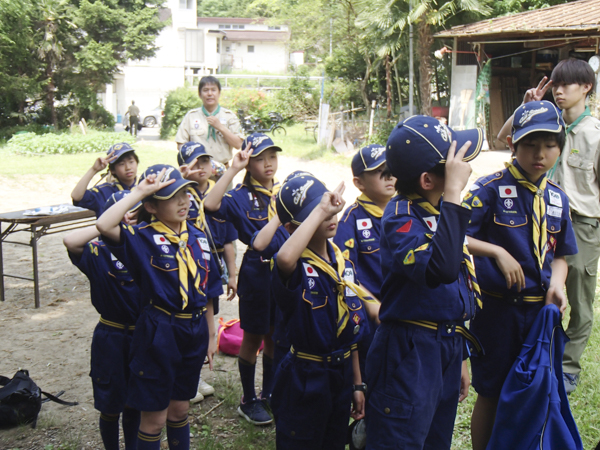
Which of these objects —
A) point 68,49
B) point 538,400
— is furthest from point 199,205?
point 68,49

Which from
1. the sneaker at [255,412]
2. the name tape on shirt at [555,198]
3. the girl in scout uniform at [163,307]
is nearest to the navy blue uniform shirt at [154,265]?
the girl in scout uniform at [163,307]

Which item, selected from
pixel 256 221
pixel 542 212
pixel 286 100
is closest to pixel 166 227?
pixel 256 221

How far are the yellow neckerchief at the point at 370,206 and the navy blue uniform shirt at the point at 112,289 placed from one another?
1.38 meters

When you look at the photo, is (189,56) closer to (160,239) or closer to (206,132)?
(206,132)

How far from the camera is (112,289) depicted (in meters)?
3.21

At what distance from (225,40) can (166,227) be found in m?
51.1

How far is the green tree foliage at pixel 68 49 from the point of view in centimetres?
1981

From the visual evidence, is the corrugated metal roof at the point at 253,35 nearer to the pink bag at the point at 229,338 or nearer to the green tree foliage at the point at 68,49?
the green tree foliage at the point at 68,49

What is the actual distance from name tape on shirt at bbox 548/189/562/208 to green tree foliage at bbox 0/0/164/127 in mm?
20029

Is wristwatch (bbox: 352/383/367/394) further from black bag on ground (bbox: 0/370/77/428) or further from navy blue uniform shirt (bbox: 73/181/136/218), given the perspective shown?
navy blue uniform shirt (bbox: 73/181/136/218)

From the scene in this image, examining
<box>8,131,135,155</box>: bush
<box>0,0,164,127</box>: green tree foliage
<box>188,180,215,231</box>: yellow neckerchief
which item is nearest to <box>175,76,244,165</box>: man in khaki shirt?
<box>188,180,215,231</box>: yellow neckerchief

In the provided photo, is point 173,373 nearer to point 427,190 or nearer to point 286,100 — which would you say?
point 427,190

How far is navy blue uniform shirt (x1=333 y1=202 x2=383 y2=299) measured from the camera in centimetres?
319

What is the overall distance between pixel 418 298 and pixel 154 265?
1363 mm
